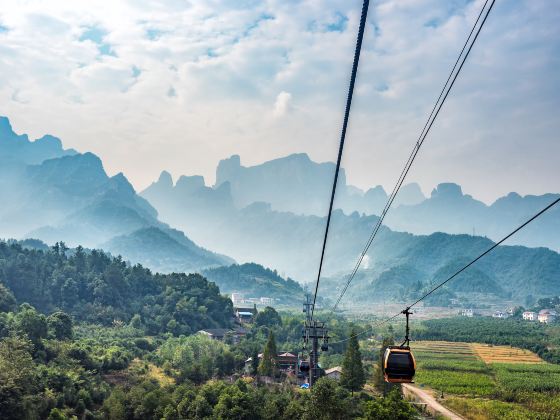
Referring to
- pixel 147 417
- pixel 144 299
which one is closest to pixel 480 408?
pixel 147 417

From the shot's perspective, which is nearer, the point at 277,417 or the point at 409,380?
the point at 409,380

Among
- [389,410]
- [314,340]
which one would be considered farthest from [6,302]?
[389,410]

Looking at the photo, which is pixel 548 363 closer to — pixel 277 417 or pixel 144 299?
pixel 277 417

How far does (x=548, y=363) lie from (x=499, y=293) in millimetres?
142446

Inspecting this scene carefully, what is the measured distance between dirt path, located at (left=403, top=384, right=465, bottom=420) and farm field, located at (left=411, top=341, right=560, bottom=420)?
0.77 m

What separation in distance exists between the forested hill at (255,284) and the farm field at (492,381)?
103156mm

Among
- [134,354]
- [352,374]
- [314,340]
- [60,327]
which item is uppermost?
[314,340]

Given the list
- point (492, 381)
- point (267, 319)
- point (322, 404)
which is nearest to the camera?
point (322, 404)

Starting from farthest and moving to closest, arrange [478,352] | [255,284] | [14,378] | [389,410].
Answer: [255,284] → [478,352] → [14,378] → [389,410]

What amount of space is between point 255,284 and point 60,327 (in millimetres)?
140188

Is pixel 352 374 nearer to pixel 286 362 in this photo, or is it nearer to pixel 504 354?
pixel 286 362

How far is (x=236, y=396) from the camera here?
32.0 m

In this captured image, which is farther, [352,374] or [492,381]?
[492,381]

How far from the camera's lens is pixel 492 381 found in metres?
51.3
